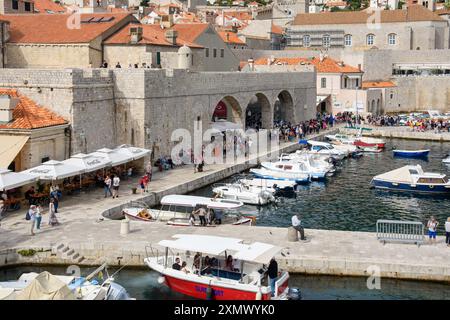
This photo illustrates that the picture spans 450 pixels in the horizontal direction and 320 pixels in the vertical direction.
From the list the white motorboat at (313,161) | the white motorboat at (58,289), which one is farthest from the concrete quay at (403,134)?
the white motorboat at (58,289)

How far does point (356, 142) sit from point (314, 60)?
19.7m

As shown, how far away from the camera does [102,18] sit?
41.0 meters

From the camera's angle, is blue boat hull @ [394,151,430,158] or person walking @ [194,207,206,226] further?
blue boat hull @ [394,151,430,158]

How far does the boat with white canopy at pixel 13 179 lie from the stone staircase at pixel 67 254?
3815 millimetres

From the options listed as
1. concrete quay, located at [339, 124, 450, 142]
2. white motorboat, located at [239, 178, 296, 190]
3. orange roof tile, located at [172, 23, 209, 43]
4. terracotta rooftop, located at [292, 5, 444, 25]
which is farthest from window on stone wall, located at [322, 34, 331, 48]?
white motorboat, located at [239, 178, 296, 190]

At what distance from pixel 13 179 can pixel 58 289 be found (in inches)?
394

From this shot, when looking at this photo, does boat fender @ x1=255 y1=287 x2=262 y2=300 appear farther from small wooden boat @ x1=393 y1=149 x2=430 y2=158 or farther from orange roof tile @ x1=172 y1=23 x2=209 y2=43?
orange roof tile @ x1=172 y1=23 x2=209 y2=43

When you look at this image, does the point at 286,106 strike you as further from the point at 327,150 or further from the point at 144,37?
the point at 144,37

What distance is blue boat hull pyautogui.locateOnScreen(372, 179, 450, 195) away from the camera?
33188 mm

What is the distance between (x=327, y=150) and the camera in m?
Answer: 43.0

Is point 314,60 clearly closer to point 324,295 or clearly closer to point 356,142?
point 356,142

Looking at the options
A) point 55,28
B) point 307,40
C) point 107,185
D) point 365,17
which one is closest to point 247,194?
point 107,185

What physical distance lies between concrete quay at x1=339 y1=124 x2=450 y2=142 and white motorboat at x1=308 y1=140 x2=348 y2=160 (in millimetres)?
10229
